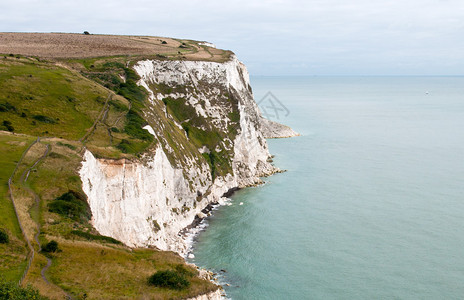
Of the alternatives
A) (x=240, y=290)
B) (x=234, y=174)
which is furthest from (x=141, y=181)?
(x=234, y=174)

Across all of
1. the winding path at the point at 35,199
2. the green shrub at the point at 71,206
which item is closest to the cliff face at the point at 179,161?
the green shrub at the point at 71,206

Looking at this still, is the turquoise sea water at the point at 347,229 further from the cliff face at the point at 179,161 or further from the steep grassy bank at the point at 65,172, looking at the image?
the steep grassy bank at the point at 65,172

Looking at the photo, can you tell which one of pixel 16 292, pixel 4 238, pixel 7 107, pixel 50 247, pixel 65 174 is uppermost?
pixel 7 107

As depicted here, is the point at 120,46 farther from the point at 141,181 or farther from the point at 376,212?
the point at 376,212

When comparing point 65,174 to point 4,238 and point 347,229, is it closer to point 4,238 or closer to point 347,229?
point 4,238

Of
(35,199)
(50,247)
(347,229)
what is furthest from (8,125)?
(347,229)

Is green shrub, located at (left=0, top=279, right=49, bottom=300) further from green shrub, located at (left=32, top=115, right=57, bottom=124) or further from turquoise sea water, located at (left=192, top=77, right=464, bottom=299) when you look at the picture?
green shrub, located at (left=32, top=115, right=57, bottom=124)
